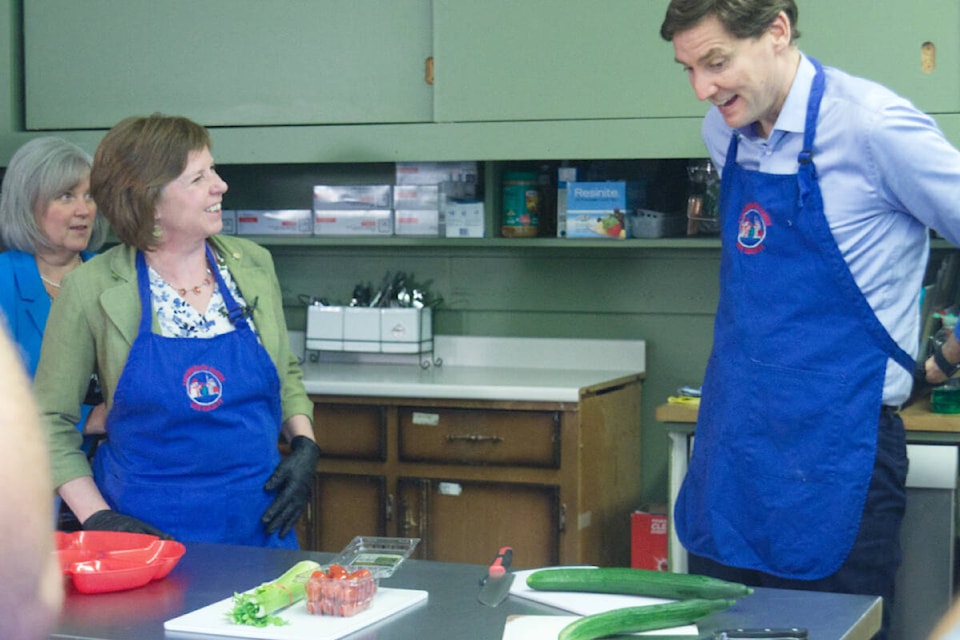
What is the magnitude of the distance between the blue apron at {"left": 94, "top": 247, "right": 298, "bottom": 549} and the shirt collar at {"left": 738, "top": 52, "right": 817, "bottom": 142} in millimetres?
1023

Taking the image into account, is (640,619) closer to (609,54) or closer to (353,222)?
(609,54)

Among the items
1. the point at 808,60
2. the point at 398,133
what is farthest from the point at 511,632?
the point at 398,133

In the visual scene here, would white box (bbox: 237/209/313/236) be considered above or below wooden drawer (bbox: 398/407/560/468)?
above

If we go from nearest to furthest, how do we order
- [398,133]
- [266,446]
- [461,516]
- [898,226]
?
1. [898,226]
2. [266,446]
3. [461,516]
4. [398,133]

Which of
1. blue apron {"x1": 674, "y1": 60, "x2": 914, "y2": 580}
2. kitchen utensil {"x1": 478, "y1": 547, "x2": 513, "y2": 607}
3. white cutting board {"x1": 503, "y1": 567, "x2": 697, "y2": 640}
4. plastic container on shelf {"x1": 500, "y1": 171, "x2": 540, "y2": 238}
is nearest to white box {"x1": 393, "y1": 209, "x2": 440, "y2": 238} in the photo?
plastic container on shelf {"x1": 500, "y1": 171, "x2": 540, "y2": 238}

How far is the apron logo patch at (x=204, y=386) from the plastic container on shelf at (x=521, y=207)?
5.28 feet

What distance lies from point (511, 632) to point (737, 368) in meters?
0.89

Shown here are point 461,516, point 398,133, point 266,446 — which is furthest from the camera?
point 398,133

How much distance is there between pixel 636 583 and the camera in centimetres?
160

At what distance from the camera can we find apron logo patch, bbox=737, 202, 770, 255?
2195mm

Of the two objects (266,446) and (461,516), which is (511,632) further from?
(461,516)

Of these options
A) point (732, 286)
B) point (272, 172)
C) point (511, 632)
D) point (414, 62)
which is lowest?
point (511, 632)

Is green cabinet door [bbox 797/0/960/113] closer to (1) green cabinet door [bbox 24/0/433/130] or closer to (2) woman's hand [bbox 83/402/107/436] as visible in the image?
(1) green cabinet door [bbox 24/0/433/130]

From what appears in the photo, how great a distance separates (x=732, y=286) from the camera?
7.37 feet
